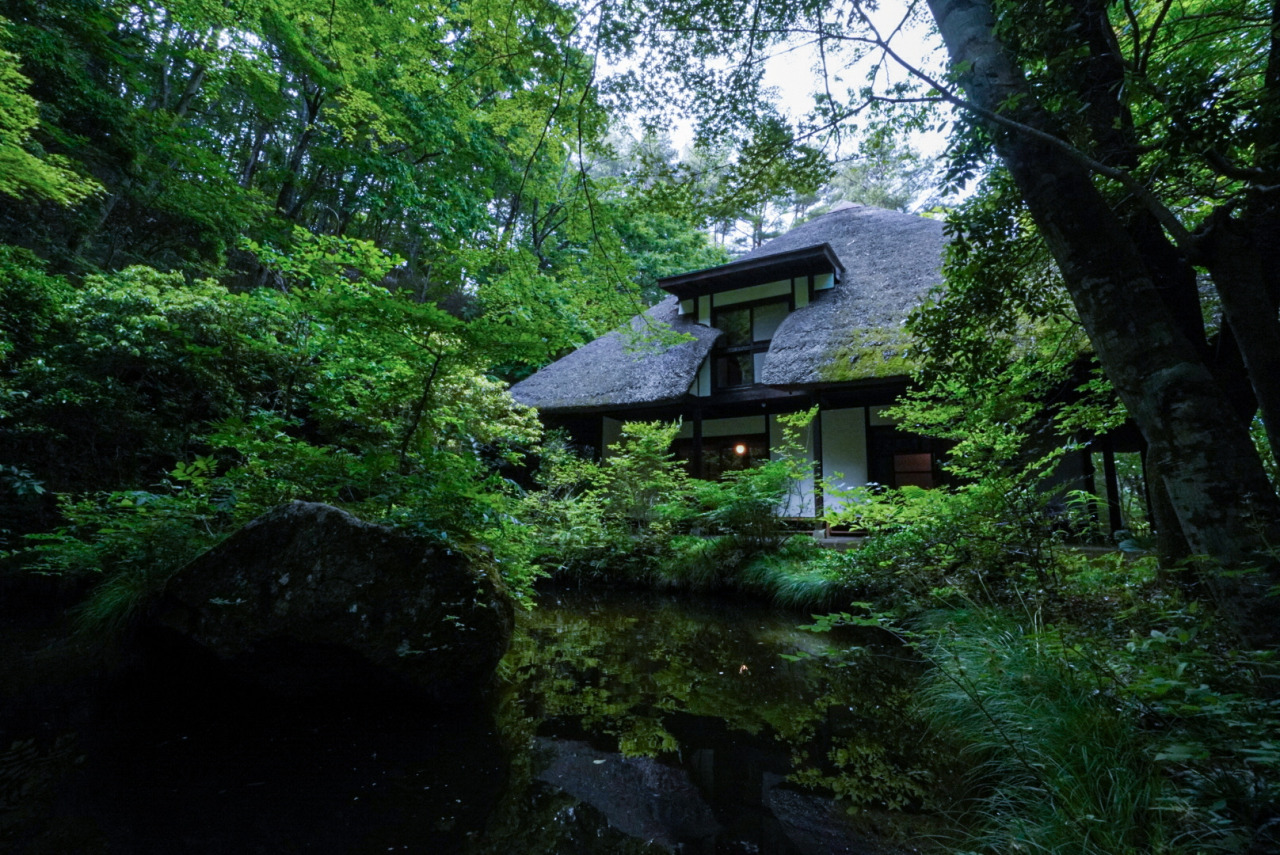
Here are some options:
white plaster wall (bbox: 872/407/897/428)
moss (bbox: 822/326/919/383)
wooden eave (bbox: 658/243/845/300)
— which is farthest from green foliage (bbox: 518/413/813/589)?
wooden eave (bbox: 658/243/845/300)

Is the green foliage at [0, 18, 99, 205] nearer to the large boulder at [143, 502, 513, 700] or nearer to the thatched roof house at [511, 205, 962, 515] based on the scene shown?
the large boulder at [143, 502, 513, 700]

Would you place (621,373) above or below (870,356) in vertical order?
above

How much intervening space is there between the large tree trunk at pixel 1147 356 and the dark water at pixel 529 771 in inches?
60.0

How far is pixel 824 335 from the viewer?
935 centimetres

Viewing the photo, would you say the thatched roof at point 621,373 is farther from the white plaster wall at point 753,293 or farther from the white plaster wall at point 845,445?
the white plaster wall at point 845,445

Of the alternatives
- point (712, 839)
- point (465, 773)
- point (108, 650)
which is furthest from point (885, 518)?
point (108, 650)

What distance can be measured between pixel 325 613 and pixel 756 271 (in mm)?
10017

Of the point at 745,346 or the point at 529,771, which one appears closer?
the point at 529,771

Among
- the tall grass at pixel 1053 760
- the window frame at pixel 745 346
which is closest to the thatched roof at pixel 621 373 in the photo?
the window frame at pixel 745 346

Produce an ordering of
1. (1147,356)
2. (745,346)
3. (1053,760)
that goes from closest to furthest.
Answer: (1053,760)
(1147,356)
(745,346)

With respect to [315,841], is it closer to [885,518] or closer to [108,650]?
[108,650]

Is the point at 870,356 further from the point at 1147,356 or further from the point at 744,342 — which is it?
the point at 1147,356

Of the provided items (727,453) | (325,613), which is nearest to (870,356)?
(727,453)

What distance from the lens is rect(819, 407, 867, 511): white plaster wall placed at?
9.99m
